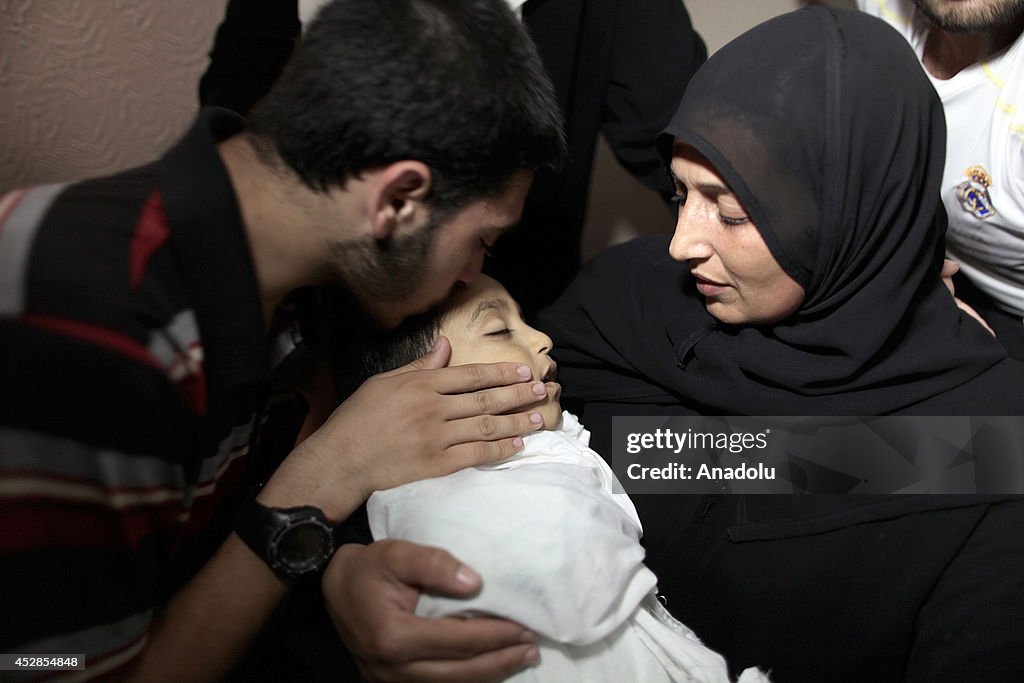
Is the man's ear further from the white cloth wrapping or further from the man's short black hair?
the white cloth wrapping

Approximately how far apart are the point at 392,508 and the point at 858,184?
3.07 feet

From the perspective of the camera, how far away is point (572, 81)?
1771 millimetres

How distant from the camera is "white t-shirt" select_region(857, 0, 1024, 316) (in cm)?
166

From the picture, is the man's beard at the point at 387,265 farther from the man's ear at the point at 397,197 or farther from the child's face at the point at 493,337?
the child's face at the point at 493,337

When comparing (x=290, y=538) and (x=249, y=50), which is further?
(x=249, y=50)

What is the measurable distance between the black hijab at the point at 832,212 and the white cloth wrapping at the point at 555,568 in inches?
17.1

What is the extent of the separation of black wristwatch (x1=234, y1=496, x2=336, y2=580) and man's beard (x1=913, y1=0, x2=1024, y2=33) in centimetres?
172

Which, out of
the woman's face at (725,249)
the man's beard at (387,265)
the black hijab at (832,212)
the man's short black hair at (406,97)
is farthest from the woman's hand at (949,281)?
the man's beard at (387,265)

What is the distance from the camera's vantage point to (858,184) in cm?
124

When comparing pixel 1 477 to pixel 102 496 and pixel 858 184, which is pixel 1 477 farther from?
pixel 858 184

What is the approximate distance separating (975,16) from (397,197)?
4.59ft

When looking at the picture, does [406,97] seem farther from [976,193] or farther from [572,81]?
[976,193]

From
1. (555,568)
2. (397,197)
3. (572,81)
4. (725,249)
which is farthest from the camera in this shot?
(572,81)

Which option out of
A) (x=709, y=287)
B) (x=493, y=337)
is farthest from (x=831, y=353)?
(x=493, y=337)
